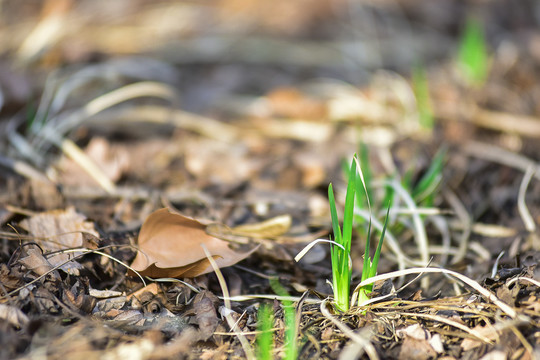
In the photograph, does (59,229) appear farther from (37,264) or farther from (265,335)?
(265,335)

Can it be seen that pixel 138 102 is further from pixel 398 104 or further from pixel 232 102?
pixel 398 104

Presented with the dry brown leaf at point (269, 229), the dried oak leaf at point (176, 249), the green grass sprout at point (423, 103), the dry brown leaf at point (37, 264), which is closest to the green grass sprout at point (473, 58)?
the green grass sprout at point (423, 103)

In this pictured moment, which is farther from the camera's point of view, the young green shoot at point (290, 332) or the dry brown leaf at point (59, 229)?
the dry brown leaf at point (59, 229)

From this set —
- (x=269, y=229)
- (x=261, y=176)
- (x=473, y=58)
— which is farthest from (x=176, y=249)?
(x=473, y=58)

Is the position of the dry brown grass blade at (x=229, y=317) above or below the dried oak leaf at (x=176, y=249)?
below

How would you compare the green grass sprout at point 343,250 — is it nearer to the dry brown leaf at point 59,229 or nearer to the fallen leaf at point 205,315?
the fallen leaf at point 205,315

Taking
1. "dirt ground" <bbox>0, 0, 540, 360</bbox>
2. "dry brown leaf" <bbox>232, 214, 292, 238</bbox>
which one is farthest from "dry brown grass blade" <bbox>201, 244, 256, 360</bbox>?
"dry brown leaf" <bbox>232, 214, 292, 238</bbox>

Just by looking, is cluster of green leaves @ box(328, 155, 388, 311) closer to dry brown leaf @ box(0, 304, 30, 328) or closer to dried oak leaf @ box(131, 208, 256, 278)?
dried oak leaf @ box(131, 208, 256, 278)

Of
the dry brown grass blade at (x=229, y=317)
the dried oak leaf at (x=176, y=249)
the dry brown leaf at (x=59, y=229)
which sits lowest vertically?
the dry brown grass blade at (x=229, y=317)
